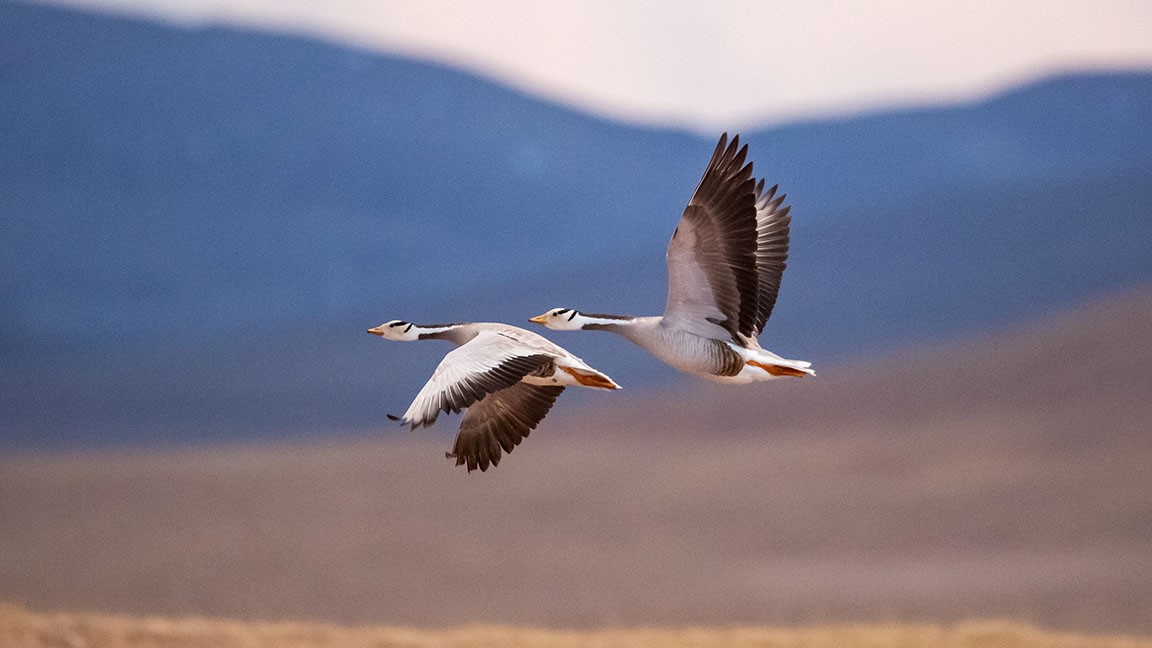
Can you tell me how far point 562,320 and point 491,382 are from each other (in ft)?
1.37

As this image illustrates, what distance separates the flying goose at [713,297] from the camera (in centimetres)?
337

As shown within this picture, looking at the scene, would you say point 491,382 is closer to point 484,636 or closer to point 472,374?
point 472,374

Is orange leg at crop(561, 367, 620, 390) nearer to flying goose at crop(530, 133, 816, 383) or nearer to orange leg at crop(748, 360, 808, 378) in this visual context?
flying goose at crop(530, 133, 816, 383)

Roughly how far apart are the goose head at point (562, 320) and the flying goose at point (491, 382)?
0.15 ft

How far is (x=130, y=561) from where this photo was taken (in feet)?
27.7

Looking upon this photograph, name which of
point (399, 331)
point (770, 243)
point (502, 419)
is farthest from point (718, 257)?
point (399, 331)

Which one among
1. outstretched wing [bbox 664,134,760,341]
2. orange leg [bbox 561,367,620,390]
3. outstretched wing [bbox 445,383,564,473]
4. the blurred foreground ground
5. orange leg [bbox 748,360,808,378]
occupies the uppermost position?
outstretched wing [bbox 664,134,760,341]

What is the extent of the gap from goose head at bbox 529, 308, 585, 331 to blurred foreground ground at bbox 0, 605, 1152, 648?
12.1 feet

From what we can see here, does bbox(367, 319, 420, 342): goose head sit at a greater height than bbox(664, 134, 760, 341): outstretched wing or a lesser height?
lesser

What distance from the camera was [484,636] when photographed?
7383mm

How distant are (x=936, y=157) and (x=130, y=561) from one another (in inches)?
266

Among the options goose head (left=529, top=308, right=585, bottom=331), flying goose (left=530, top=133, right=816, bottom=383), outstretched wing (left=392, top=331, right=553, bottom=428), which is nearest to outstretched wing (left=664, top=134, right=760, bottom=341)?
flying goose (left=530, top=133, right=816, bottom=383)

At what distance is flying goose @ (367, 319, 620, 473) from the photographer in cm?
297

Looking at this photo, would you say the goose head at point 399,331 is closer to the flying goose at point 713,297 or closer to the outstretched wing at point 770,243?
the flying goose at point 713,297
